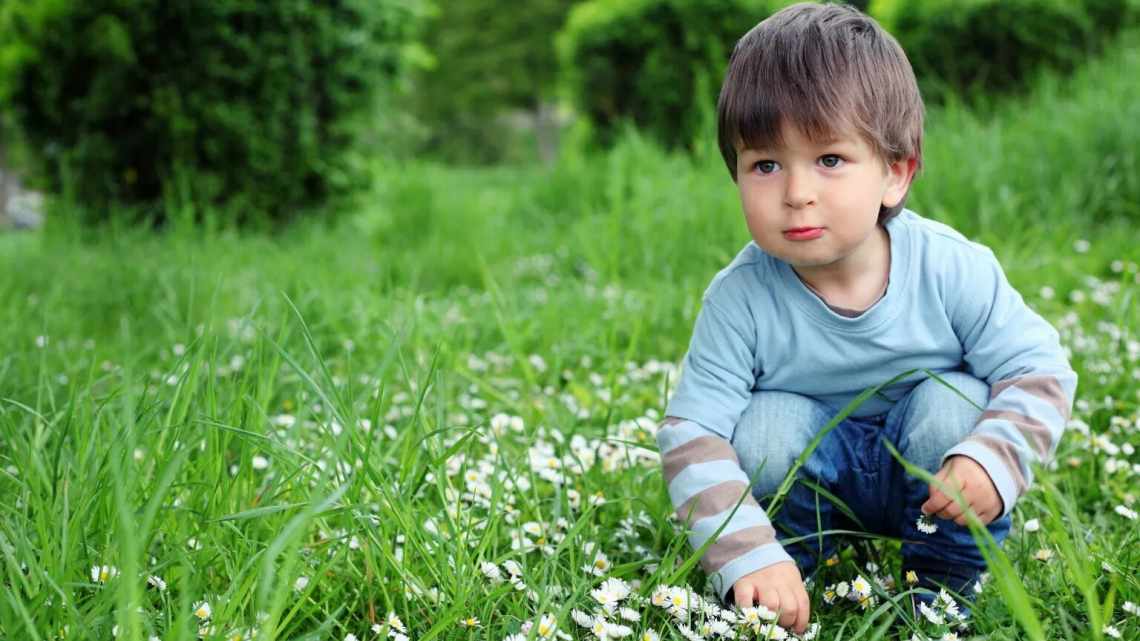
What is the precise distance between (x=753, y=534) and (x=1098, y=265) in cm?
271

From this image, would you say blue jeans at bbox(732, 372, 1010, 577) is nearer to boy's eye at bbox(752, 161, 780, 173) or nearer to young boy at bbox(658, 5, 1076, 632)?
young boy at bbox(658, 5, 1076, 632)

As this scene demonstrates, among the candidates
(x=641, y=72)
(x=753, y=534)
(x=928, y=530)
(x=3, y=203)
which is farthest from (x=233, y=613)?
(x=3, y=203)

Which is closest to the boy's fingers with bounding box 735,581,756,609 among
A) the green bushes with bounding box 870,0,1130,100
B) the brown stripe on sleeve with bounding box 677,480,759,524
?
the brown stripe on sleeve with bounding box 677,480,759,524

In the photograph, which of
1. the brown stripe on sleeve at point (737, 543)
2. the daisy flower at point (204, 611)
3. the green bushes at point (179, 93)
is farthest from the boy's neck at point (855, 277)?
the green bushes at point (179, 93)

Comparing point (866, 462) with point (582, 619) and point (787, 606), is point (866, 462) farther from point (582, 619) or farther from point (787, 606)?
point (582, 619)

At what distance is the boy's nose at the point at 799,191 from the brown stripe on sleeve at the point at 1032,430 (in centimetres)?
46

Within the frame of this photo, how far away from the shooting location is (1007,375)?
5.67 feet

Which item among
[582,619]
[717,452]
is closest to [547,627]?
[582,619]

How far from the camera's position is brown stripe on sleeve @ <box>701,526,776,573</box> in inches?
63.6

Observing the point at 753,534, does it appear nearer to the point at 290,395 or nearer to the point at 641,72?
the point at 290,395

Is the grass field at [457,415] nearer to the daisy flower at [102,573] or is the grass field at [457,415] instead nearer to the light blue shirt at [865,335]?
the daisy flower at [102,573]

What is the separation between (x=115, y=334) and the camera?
10.6ft

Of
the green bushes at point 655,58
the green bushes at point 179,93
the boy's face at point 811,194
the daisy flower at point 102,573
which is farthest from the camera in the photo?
the green bushes at point 655,58

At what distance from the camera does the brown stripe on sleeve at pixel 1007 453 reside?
62.2 inches
